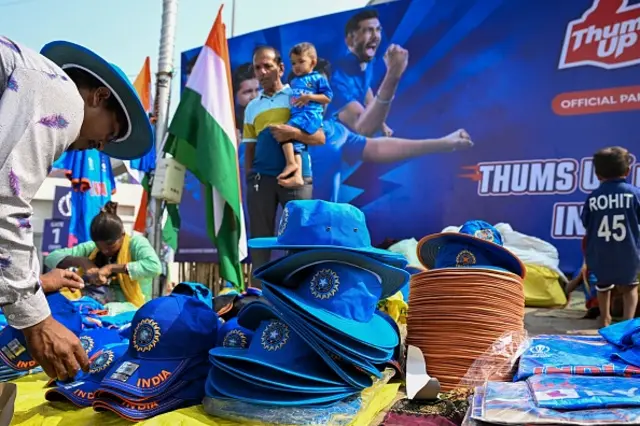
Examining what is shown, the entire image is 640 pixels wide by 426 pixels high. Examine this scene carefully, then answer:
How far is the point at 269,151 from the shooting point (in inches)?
130

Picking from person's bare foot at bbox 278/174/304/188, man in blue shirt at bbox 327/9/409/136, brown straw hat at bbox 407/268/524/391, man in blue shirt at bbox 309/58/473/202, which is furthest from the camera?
man in blue shirt at bbox 327/9/409/136

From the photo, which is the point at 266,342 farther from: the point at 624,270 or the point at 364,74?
the point at 364,74

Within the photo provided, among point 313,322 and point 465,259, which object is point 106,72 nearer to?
point 313,322

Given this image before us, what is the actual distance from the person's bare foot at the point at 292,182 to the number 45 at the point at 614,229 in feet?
6.83

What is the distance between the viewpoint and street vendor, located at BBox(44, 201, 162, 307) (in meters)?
3.39

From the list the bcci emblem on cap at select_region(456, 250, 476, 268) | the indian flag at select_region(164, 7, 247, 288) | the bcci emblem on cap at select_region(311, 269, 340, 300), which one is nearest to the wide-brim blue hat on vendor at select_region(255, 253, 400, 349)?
the bcci emblem on cap at select_region(311, 269, 340, 300)

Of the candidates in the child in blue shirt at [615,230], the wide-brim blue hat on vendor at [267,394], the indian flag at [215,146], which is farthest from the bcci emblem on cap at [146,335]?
the child in blue shirt at [615,230]

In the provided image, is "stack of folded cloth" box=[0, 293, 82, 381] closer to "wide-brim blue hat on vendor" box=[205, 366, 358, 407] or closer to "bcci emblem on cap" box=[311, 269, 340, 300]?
"wide-brim blue hat on vendor" box=[205, 366, 358, 407]

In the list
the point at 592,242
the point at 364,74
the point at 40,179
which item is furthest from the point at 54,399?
the point at 364,74

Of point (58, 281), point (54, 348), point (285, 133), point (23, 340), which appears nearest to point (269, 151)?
point (285, 133)

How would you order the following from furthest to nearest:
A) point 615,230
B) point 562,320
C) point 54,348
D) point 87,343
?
point 562,320 → point 615,230 → point 87,343 → point 54,348

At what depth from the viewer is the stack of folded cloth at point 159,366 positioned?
1.47 m

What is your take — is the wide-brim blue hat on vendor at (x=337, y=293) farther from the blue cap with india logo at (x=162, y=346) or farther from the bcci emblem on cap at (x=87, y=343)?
the bcci emblem on cap at (x=87, y=343)

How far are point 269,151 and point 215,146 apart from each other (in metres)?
1.07
